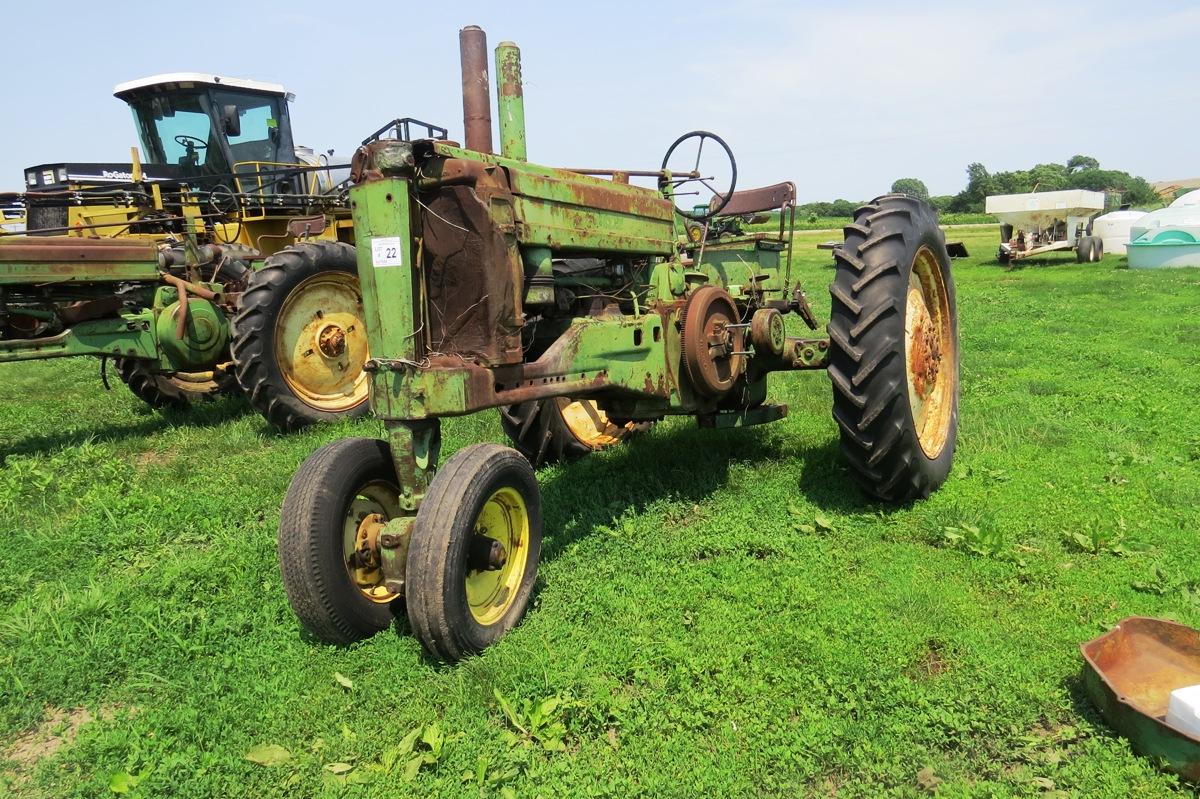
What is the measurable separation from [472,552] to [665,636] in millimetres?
835

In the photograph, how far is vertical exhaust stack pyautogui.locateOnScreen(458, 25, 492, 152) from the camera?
12.1ft

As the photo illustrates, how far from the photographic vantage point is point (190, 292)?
22.7 feet

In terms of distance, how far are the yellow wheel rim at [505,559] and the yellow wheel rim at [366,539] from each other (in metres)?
0.43

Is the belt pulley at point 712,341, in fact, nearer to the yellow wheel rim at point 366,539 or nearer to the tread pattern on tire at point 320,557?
the yellow wheel rim at point 366,539

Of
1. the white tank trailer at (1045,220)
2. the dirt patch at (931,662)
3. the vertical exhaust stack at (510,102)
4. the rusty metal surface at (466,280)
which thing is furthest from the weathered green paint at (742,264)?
the white tank trailer at (1045,220)

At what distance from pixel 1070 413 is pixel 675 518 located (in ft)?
Result: 11.2

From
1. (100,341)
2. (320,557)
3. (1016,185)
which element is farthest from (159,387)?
(1016,185)

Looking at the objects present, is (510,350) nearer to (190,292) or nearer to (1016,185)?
(190,292)

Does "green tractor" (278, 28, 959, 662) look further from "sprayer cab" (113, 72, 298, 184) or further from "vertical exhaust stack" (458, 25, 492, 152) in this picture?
"sprayer cab" (113, 72, 298, 184)

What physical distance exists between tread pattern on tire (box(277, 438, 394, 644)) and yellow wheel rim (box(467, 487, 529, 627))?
1.48 feet

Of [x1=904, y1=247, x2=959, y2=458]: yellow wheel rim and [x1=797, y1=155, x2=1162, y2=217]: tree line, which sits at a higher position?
[x1=797, y1=155, x2=1162, y2=217]: tree line

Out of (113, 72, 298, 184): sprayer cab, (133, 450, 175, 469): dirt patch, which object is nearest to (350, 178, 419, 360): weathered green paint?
(133, 450, 175, 469): dirt patch

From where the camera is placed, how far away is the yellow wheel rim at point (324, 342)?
21.7ft

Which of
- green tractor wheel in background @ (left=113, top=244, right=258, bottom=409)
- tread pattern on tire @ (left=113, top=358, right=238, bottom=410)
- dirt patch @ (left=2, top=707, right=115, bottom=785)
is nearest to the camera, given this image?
dirt patch @ (left=2, top=707, right=115, bottom=785)
